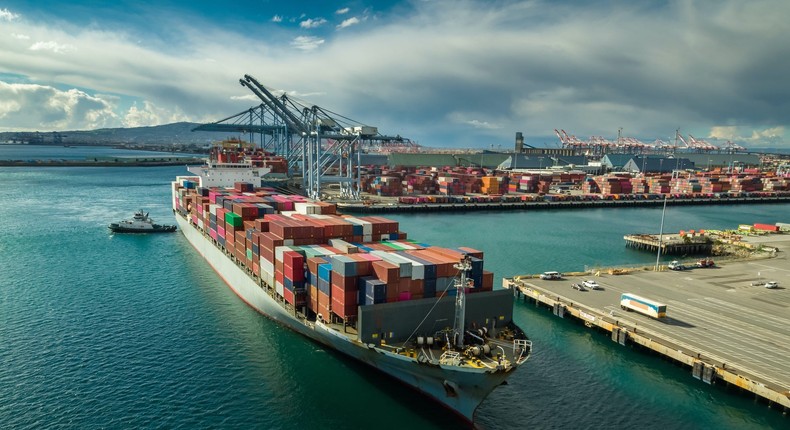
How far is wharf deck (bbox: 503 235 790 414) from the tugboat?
4920 centimetres

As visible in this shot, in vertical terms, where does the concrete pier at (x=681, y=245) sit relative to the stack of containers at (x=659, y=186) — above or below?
below

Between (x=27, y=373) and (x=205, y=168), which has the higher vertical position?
(x=205, y=168)

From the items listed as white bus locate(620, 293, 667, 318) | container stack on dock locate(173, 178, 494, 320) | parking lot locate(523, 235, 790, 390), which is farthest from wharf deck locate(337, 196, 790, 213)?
white bus locate(620, 293, 667, 318)

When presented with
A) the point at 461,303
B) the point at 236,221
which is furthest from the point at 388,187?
the point at 461,303

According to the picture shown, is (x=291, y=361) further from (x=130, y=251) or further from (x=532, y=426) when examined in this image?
(x=130, y=251)

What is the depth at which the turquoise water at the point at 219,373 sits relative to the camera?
73.0ft

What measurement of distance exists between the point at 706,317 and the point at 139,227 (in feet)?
214

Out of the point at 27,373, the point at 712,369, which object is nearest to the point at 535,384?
the point at 712,369

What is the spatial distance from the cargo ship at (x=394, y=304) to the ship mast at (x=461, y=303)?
0.21ft

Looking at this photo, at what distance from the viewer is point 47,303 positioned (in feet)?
118

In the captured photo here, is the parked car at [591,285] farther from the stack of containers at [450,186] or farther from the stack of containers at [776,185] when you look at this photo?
the stack of containers at [776,185]

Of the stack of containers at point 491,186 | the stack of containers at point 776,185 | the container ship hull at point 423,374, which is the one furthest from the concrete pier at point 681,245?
the stack of containers at point 776,185

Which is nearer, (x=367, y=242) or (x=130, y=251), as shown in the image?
(x=367, y=242)

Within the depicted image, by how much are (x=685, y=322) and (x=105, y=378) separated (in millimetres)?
36126
